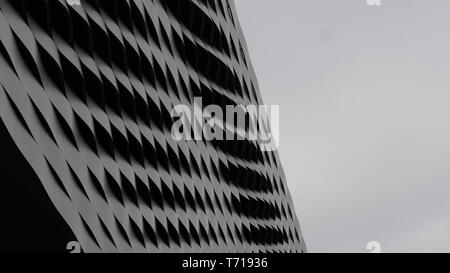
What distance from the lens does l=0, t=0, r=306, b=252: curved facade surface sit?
602 inches

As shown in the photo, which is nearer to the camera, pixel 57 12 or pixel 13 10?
pixel 13 10

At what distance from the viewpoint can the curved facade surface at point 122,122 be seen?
15281 millimetres

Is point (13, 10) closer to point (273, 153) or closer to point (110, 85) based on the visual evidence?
point (110, 85)

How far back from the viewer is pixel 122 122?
21.5 metres

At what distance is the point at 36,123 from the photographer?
15.3 m

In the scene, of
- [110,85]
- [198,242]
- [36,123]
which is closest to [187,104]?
[198,242]

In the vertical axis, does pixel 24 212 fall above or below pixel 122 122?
below

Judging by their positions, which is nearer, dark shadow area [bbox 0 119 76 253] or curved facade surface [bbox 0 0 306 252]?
dark shadow area [bbox 0 119 76 253]

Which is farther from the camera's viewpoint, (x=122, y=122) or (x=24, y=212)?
(x=122, y=122)

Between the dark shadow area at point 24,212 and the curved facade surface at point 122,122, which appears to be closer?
the dark shadow area at point 24,212
